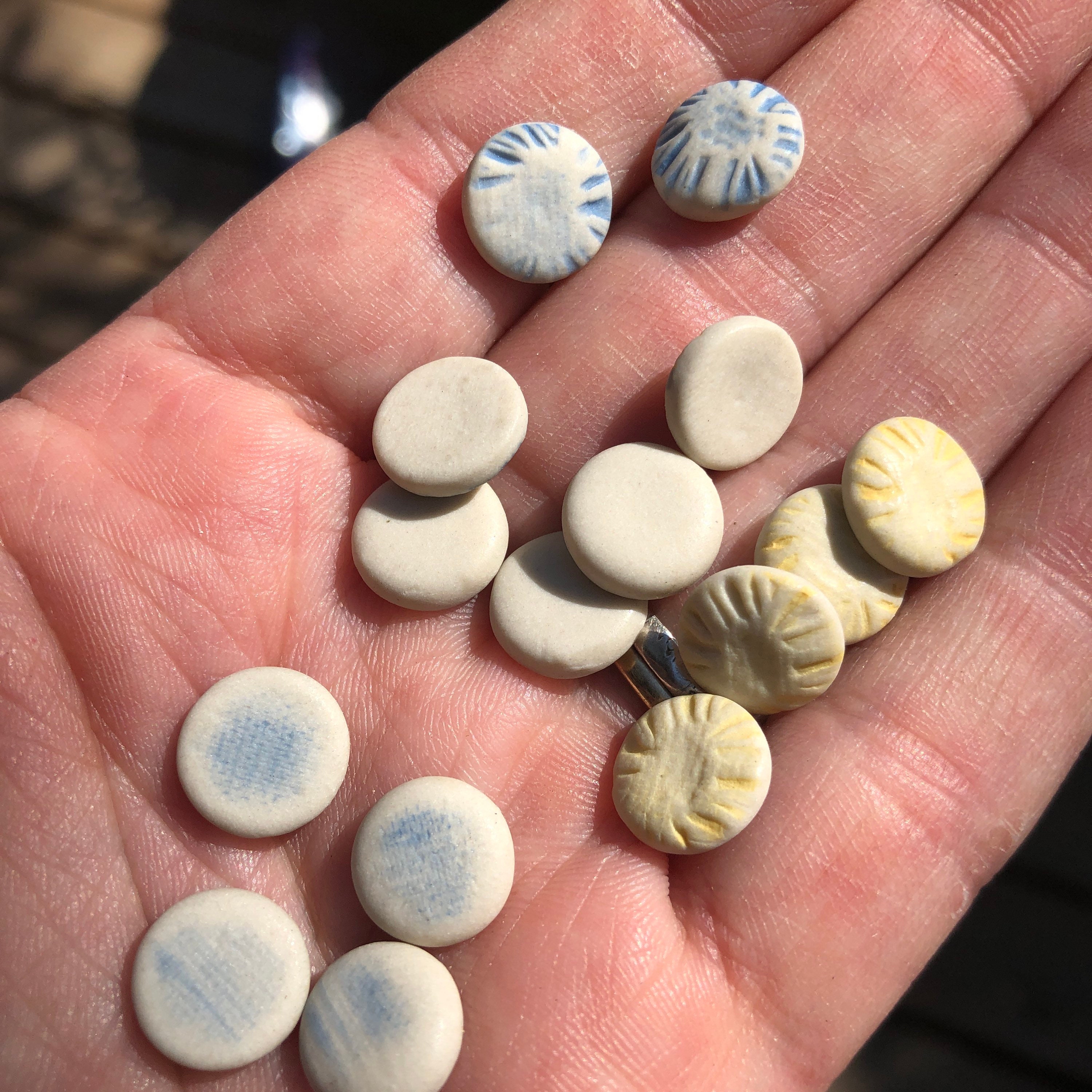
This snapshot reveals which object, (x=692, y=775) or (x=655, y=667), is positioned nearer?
(x=692, y=775)

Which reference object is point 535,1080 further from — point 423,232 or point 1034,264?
point 1034,264

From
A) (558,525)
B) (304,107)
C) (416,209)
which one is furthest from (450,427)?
(304,107)

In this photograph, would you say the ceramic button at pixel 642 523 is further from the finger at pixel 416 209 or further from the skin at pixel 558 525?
the finger at pixel 416 209

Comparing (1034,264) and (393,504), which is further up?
(1034,264)

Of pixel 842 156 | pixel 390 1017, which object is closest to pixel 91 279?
pixel 842 156

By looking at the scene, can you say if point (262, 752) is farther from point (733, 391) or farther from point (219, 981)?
point (733, 391)

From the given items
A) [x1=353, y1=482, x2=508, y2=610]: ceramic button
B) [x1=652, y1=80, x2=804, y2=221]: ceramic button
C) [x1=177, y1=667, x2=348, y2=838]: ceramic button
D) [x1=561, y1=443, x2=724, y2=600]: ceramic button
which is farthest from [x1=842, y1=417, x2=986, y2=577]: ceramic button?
[x1=177, y1=667, x2=348, y2=838]: ceramic button

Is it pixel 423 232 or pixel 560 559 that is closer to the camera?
pixel 560 559
